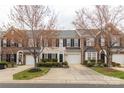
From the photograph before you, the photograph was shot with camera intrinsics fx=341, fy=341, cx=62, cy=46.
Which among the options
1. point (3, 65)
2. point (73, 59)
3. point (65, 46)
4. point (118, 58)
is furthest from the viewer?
point (65, 46)

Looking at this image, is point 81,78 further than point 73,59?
No

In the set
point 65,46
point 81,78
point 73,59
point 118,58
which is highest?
point 65,46

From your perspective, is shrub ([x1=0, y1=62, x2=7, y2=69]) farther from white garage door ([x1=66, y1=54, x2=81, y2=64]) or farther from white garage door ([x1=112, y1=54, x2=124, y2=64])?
white garage door ([x1=112, y1=54, x2=124, y2=64])

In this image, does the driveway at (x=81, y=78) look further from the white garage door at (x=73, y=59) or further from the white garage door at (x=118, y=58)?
the white garage door at (x=73, y=59)

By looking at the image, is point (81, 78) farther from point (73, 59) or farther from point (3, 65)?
point (73, 59)

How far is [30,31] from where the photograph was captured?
30516 mm

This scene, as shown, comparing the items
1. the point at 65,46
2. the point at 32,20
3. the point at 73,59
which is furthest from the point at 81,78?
the point at 65,46

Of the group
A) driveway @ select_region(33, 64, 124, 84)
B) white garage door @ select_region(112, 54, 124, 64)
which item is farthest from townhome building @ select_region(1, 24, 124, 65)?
driveway @ select_region(33, 64, 124, 84)

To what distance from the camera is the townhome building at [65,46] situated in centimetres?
3106

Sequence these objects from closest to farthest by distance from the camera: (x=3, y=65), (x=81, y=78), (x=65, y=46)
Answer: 1. (x=81, y=78)
2. (x=3, y=65)
3. (x=65, y=46)

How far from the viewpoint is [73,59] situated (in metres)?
46.2

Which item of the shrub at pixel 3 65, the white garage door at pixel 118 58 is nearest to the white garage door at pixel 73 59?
the white garage door at pixel 118 58

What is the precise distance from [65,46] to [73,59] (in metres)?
4.22

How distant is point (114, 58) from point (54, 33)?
13.5 metres
